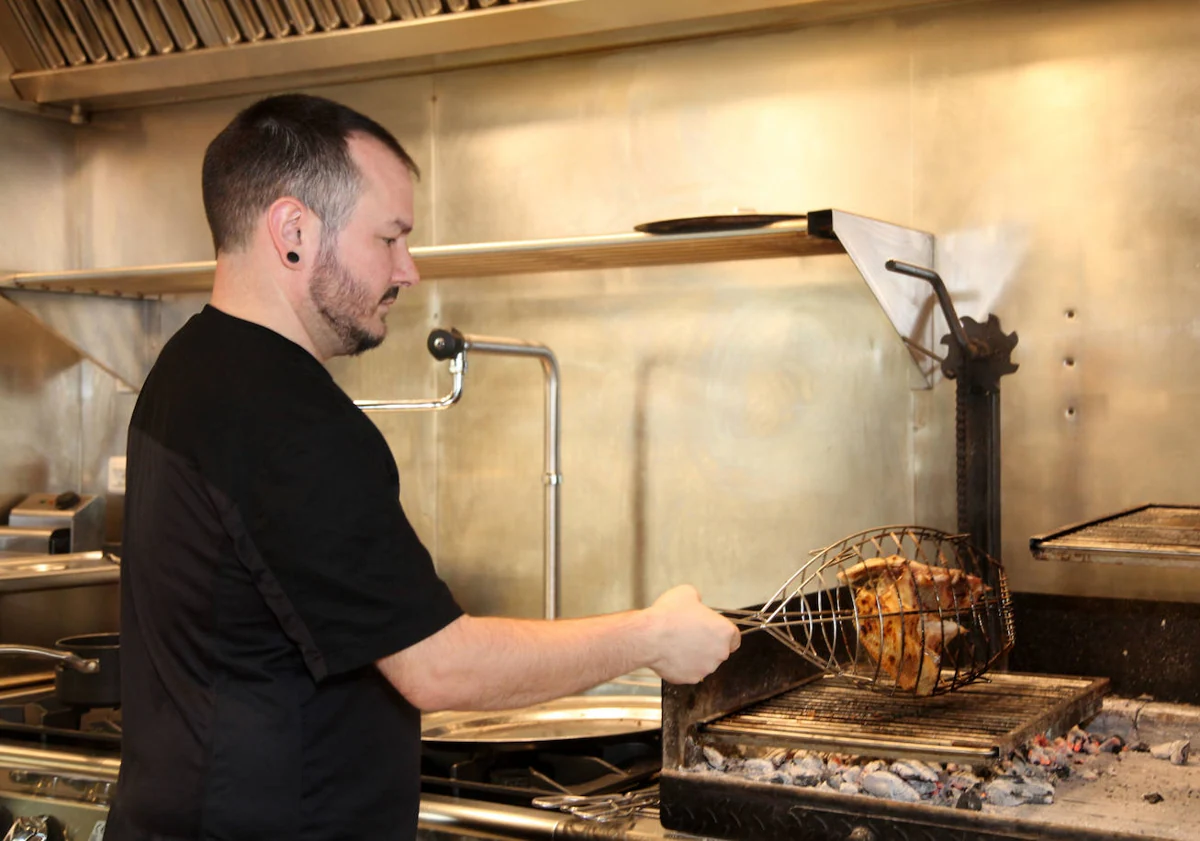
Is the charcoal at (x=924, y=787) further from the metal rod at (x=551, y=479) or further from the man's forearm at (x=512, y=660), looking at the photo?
the metal rod at (x=551, y=479)

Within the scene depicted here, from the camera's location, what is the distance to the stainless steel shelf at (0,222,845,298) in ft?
7.50

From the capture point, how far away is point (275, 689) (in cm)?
132

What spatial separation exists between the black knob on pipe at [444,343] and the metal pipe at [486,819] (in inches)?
30.6

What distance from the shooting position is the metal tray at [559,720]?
230 cm

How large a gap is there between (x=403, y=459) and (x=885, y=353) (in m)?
1.19

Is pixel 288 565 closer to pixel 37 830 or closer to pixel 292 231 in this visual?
pixel 292 231

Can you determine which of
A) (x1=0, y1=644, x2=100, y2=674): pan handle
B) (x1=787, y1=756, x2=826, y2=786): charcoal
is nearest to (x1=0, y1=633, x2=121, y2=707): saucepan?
(x1=0, y1=644, x2=100, y2=674): pan handle

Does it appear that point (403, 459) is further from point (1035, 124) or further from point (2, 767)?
point (1035, 124)

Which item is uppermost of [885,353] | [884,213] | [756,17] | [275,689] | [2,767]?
[756,17]

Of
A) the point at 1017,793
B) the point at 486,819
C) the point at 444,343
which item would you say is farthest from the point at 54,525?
the point at 1017,793

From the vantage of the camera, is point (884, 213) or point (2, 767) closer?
point (2, 767)

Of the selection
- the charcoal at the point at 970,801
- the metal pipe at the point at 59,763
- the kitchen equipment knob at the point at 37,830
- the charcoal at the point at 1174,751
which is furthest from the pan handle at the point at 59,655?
the charcoal at the point at 1174,751

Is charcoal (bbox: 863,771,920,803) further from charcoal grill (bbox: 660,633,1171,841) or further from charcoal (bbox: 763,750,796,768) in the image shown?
charcoal (bbox: 763,750,796,768)

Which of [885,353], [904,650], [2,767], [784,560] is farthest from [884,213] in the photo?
[2,767]
